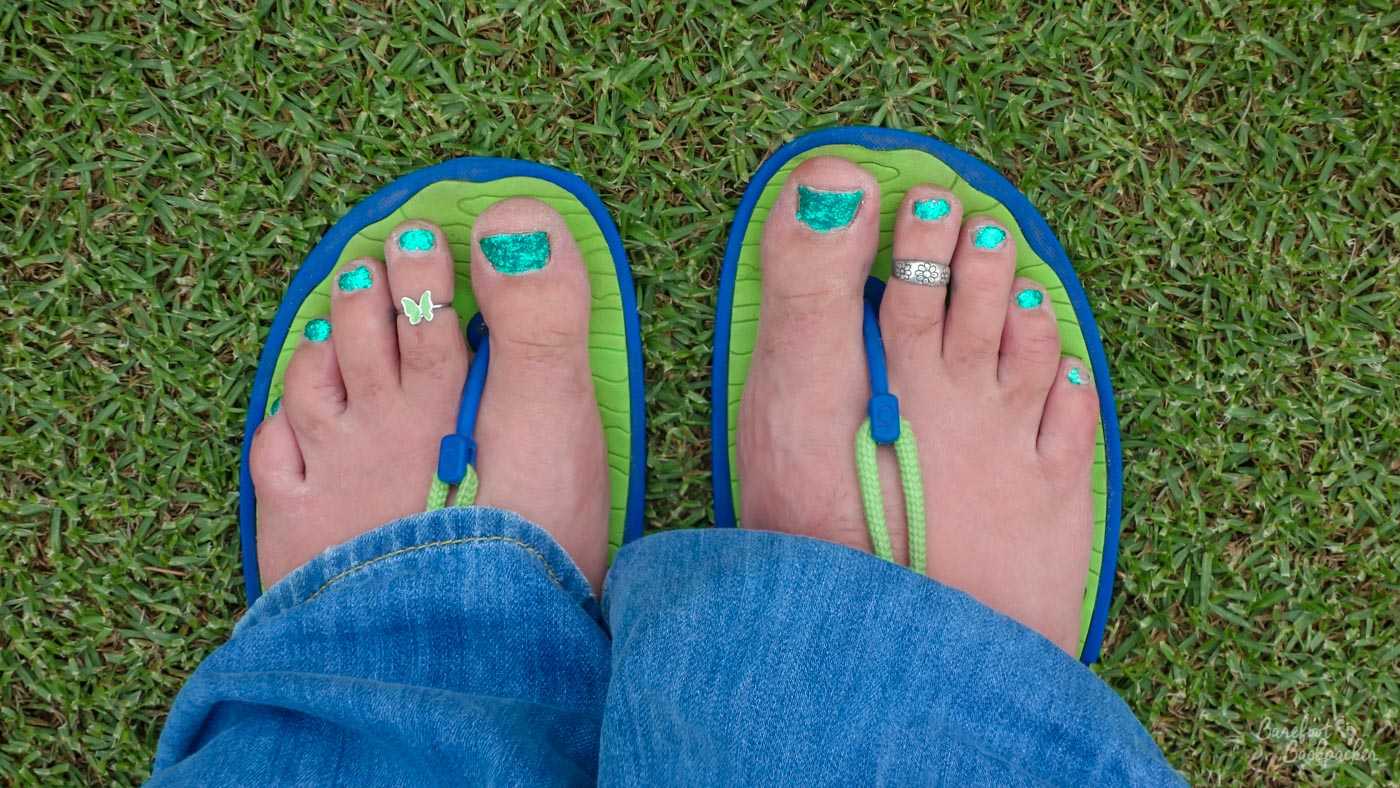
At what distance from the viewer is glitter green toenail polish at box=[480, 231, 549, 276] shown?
1072mm

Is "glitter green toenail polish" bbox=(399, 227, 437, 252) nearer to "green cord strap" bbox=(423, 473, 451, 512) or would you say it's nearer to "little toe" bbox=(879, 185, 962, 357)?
"green cord strap" bbox=(423, 473, 451, 512)

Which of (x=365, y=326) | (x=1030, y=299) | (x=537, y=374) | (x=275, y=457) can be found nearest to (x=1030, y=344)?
(x=1030, y=299)

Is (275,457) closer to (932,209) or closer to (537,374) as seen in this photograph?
(537,374)

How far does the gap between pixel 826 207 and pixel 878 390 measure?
0.73 feet

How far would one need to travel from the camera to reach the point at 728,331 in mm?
1167

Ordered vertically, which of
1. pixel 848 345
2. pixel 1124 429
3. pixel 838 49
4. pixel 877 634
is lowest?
pixel 877 634

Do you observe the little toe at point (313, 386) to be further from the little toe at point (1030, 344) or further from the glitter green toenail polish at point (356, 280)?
the little toe at point (1030, 344)

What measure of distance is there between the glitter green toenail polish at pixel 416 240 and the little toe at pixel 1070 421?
30.5 inches

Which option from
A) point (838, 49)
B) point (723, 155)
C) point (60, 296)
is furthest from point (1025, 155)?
point (60, 296)

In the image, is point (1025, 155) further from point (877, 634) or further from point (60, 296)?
point (60, 296)

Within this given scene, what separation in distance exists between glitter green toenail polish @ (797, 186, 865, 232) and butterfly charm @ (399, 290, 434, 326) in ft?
1.46

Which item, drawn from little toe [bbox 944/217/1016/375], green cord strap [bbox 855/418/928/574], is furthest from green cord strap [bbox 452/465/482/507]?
little toe [bbox 944/217/1016/375]

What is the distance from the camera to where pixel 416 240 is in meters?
1.10

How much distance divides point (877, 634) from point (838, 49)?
68 centimetres
